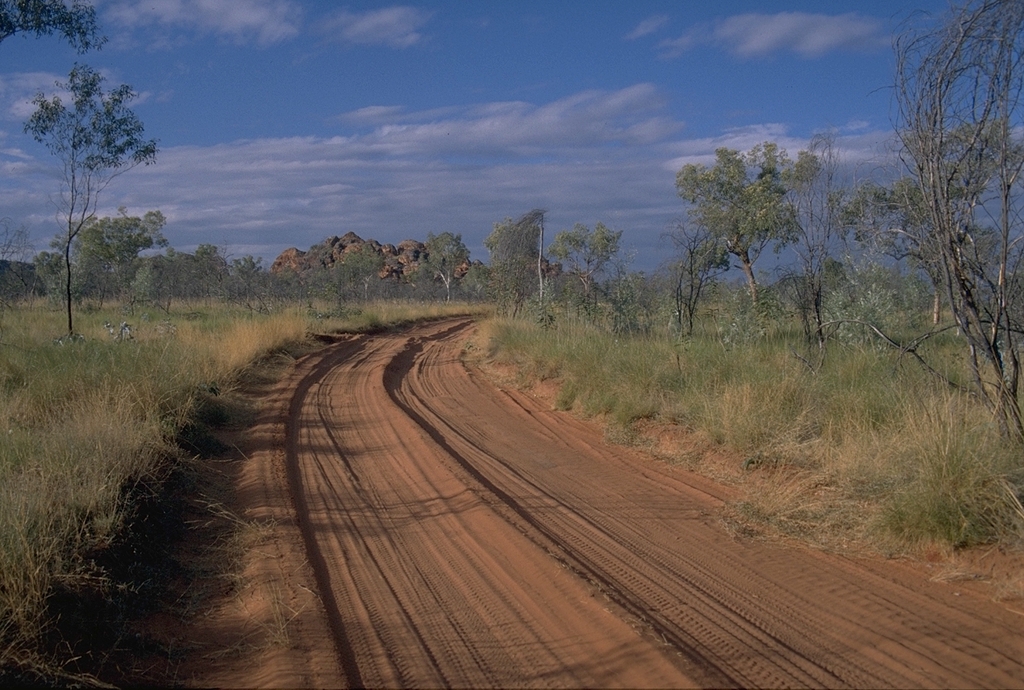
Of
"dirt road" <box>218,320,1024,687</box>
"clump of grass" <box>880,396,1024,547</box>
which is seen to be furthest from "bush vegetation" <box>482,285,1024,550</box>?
"dirt road" <box>218,320,1024,687</box>

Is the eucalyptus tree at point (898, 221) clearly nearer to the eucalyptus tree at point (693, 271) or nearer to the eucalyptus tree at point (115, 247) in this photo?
the eucalyptus tree at point (693, 271)

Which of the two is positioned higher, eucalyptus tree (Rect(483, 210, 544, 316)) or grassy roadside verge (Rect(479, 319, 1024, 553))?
eucalyptus tree (Rect(483, 210, 544, 316))

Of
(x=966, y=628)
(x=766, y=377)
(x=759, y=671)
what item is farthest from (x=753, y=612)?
(x=766, y=377)

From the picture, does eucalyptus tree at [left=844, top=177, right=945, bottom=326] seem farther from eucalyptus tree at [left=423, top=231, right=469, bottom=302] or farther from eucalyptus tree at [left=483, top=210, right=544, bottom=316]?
eucalyptus tree at [left=423, top=231, right=469, bottom=302]

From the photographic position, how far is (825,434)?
7457 mm

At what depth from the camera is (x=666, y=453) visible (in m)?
8.65

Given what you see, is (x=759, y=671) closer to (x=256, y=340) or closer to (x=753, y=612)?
(x=753, y=612)

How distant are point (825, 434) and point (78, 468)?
6.75 metres

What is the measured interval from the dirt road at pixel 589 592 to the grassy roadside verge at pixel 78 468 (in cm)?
129

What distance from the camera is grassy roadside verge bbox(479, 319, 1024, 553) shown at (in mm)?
5438

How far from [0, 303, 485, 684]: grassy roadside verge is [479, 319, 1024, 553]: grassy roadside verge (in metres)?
4.96

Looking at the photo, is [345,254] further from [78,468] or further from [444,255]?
[78,468]

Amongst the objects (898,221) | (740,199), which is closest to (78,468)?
(898,221)

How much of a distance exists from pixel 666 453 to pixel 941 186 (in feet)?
13.1
